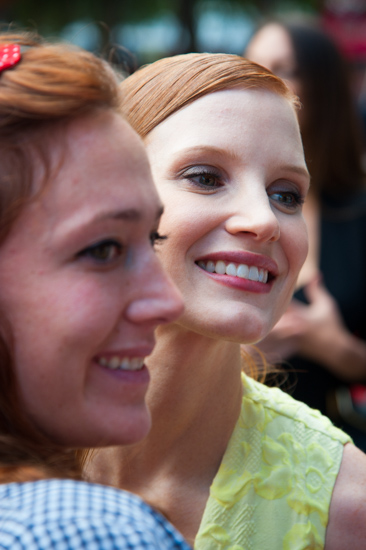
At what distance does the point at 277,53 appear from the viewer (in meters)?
2.79

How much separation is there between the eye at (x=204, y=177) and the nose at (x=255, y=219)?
7cm

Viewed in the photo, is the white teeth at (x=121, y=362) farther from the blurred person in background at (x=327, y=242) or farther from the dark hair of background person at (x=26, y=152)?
the blurred person in background at (x=327, y=242)

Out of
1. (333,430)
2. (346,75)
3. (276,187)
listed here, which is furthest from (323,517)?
(346,75)

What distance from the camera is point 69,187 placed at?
888 mm

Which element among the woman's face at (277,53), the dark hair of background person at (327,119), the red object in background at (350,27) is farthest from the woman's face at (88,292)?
the red object in background at (350,27)

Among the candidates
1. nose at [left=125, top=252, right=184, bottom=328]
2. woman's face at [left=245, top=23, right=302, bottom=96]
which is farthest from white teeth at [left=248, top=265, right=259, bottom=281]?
woman's face at [left=245, top=23, right=302, bottom=96]

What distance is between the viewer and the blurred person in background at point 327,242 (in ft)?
8.18

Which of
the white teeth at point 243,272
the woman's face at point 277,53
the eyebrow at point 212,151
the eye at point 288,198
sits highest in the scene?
the eyebrow at point 212,151

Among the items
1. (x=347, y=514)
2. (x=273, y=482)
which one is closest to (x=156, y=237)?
(x=273, y=482)

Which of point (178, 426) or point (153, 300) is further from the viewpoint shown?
point (178, 426)

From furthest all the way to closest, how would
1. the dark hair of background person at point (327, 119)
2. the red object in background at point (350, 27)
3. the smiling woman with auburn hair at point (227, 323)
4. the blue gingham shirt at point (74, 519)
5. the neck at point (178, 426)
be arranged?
the red object in background at point (350, 27) → the dark hair of background person at point (327, 119) → the neck at point (178, 426) → the smiling woman with auburn hair at point (227, 323) → the blue gingham shirt at point (74, 519)

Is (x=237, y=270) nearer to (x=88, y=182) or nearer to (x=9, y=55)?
(x=88, y=182)

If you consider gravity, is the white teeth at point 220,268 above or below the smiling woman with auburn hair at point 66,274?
below

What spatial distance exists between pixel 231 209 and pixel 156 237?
0.16 meters
